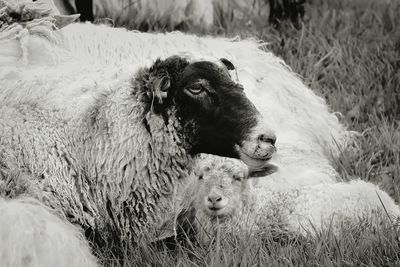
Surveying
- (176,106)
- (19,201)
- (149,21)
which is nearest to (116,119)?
(176,106)

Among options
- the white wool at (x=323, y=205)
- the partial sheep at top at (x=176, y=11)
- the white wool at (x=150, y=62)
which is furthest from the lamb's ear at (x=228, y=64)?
the partial sheep at top at (x=176, y=11)

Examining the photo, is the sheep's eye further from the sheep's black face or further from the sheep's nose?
the sheep's nose

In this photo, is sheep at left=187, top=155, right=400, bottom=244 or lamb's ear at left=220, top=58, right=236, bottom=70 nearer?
lamb's ear at left=220, top=58, right=236, bottom=70

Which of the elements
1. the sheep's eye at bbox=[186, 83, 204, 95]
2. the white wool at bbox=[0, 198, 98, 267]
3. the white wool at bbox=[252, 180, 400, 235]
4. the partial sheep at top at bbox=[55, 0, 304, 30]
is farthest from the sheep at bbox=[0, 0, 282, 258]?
the partial sheep at top at bbox=[55, 0, 304, 30]

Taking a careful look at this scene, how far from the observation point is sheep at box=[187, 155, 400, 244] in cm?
446

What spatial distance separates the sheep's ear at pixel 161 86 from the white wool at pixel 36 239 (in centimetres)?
78

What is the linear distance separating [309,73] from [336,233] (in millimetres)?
2440

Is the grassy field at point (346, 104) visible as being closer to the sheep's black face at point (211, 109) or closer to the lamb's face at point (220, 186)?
the lamb's face at point (220, 186)

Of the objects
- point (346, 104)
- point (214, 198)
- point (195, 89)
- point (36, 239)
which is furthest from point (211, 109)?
point (346, 104)

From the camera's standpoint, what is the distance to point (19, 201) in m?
3.85

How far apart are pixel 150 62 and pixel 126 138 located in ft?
3.46

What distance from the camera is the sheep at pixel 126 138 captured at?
3.92m

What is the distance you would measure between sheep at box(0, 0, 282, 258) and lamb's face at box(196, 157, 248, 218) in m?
0.39

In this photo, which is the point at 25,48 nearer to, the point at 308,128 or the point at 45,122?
the point at 45,122
